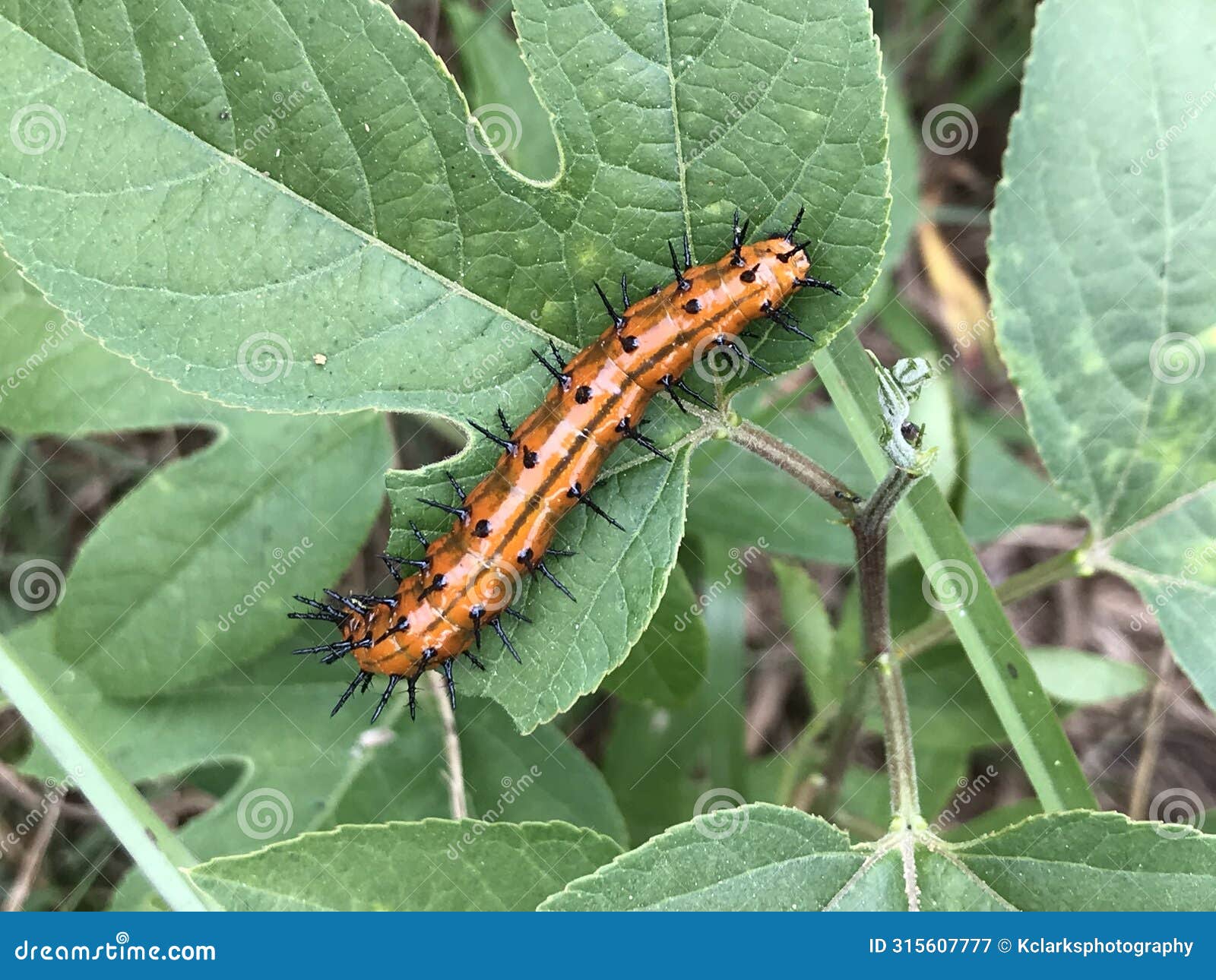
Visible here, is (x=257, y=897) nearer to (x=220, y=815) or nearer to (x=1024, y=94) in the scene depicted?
(x=220, y=815)

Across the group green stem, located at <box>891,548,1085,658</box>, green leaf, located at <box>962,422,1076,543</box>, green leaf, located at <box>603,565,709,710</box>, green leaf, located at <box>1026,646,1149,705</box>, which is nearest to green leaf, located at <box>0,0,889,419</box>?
green leaf, located at <box>603,565,709,710</box>

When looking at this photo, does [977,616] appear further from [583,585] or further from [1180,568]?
[583,585]

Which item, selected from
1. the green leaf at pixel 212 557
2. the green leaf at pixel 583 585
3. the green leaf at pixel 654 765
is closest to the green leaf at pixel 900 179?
the green leaf at pixel 583 585

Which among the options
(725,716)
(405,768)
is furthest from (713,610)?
(405,768)

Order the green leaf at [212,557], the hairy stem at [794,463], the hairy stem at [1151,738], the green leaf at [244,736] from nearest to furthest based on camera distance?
1. the hairy stem at [794,463]
2. the green leaf at [212,557]
3. the green leaf at [244,736]
4. the hairy stem at [1151,738]

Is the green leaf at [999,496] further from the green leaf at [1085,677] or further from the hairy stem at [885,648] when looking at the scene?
the hairy stem at [885,648]

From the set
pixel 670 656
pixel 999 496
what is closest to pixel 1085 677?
pixel 999 496
